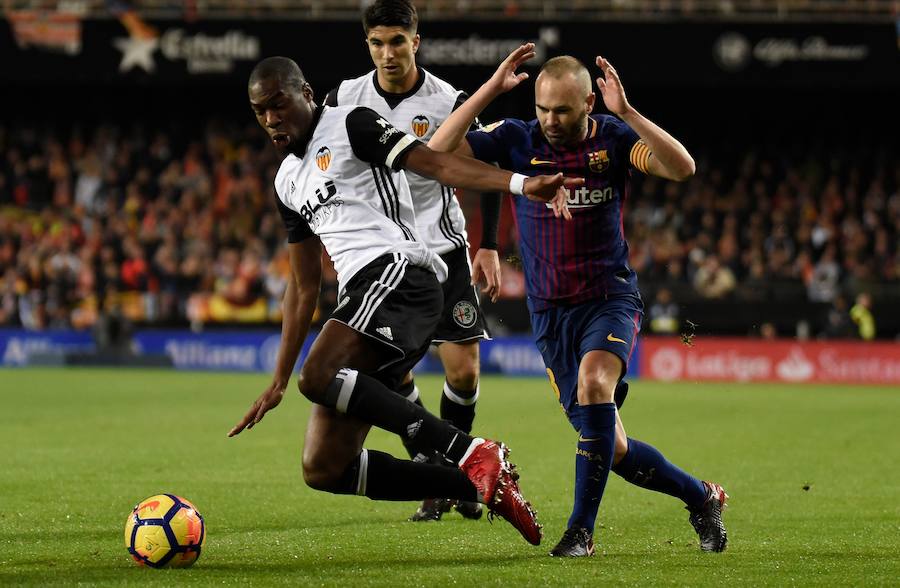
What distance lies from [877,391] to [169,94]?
17.2 m

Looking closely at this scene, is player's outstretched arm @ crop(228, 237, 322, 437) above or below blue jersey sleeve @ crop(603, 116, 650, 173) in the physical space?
below

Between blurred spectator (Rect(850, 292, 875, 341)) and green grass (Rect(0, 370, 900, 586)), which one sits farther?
blurred spectator (Rect(850, 292, 875, 341))

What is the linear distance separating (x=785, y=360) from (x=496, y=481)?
16.7 metres

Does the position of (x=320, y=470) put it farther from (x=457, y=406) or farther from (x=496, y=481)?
(x=457, y=406)

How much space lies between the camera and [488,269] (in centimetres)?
701

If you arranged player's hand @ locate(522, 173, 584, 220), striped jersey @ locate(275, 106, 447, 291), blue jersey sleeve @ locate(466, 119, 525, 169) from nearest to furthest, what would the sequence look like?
player's hand @ locate(522, 173, 584, 220)
striped jersey @ locate(275, 106, 447, 291)
blue jersey sleeve @ locate(466, 119, 525, 169)

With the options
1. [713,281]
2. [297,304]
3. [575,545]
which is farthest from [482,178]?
[713,281]

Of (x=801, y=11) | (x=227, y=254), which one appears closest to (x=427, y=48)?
(x=227, y=254)

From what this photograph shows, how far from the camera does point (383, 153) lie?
215 inches

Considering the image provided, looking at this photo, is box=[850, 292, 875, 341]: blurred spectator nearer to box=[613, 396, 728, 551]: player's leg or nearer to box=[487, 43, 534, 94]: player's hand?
box=[613, 396, 728, 551]: player's leg

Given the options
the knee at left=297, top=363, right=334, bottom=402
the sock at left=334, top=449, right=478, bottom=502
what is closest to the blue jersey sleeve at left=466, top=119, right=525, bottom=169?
the knee at left=297, top=363, right=334, bottom=402

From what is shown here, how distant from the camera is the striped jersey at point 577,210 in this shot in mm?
5980

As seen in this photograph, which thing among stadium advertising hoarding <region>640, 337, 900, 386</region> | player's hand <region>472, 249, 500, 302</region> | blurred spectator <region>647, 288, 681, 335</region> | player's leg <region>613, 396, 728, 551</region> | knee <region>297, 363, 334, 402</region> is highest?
player's hand <region>472, 249, 500, 302</region>

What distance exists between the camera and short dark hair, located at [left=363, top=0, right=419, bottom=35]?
6.53 m
